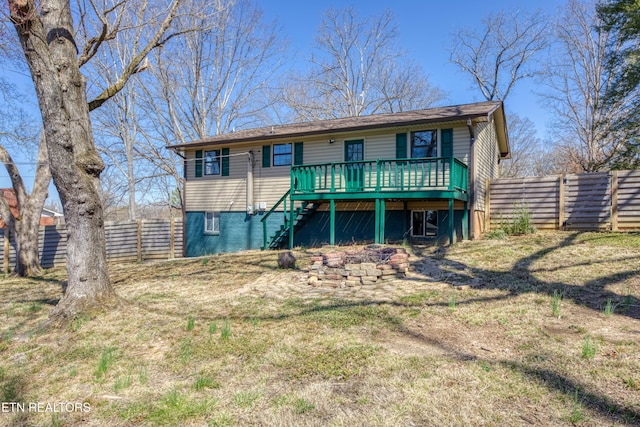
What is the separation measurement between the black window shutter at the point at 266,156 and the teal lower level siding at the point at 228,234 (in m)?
1.94

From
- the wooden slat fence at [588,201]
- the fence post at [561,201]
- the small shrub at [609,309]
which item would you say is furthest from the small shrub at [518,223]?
the small shrub at [609,309]

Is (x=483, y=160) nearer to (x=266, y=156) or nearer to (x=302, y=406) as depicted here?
(x=266, y=156)

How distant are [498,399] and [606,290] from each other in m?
4.19

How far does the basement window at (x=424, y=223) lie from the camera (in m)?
11.6

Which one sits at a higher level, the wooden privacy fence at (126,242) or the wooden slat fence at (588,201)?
the wooden slat fence at (588,201)

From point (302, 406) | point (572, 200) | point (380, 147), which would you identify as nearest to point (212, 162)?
point (380, 147)

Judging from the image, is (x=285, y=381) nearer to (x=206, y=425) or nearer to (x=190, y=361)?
(x=206, y=425)

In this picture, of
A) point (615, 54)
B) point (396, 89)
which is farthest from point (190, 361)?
point (396, 89)

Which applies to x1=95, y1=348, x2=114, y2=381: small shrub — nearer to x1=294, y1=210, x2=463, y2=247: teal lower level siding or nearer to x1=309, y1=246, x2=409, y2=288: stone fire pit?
x1=309, y1=246, x2=409, y2=288: stone fire pit

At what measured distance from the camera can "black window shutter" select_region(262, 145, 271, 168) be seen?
1424cm

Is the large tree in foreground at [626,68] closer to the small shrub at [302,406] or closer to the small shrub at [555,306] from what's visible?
the small shrub at [555,306]

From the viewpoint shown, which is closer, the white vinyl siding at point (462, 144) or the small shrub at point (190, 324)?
the small shrub at point (190, 324)

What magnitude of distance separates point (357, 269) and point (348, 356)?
336cm

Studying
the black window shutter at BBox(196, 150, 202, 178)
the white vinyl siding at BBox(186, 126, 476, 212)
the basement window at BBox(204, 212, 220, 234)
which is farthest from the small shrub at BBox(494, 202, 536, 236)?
the black window shutter at BBox(196, 150, 202, 178)
